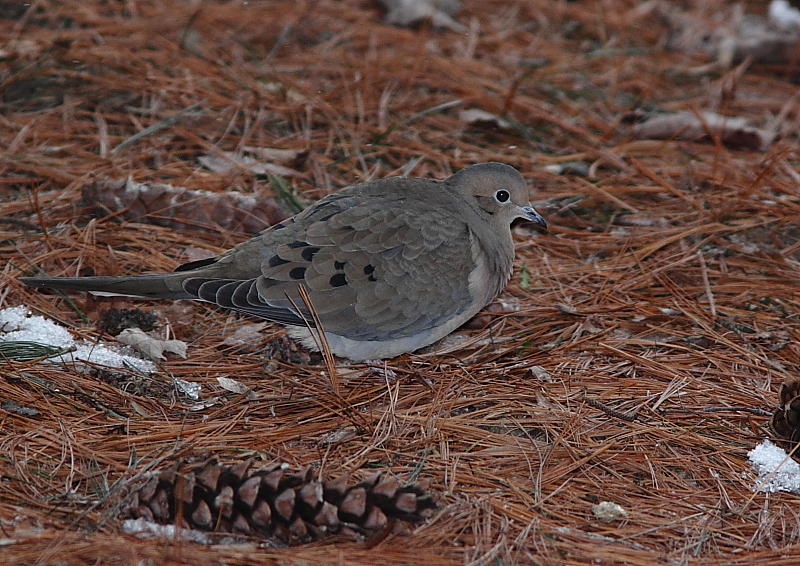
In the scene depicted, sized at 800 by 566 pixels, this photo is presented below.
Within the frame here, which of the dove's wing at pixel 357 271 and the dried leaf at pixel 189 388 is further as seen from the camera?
the dove's wing at pixel 357 271

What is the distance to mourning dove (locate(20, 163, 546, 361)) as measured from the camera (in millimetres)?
3498

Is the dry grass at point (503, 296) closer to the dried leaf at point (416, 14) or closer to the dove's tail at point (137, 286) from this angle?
the dried leaf at point (416, 14)

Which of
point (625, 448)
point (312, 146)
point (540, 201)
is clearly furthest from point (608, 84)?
point (625, 448)

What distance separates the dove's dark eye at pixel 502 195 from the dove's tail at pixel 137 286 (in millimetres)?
1386

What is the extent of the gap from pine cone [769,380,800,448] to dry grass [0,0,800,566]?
4.9 inches

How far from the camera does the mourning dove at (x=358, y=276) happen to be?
3.50 m

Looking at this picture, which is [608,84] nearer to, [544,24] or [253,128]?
[544,24]

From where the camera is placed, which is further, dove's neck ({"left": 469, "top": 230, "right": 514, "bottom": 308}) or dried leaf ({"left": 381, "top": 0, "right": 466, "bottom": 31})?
dried leaf ({"left": 381, "top": 0, "right": 466, "bottom": 31})

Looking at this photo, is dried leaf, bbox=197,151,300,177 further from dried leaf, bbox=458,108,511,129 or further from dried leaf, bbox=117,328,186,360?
dried leaf, bbox=117,328,186,360

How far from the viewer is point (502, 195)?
4004mm

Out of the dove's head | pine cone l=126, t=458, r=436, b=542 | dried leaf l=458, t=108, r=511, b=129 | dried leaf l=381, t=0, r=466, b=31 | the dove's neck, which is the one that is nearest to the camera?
pine cone l=126, t=458, r=436, b=542

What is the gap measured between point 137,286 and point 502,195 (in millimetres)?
1614

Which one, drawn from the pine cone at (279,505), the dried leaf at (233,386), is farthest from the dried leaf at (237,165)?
the pine cone at (279,505)

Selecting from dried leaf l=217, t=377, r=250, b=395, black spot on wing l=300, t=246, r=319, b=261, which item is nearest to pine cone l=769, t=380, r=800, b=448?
black spot on wing l=300, t=246, r=319, b=261
